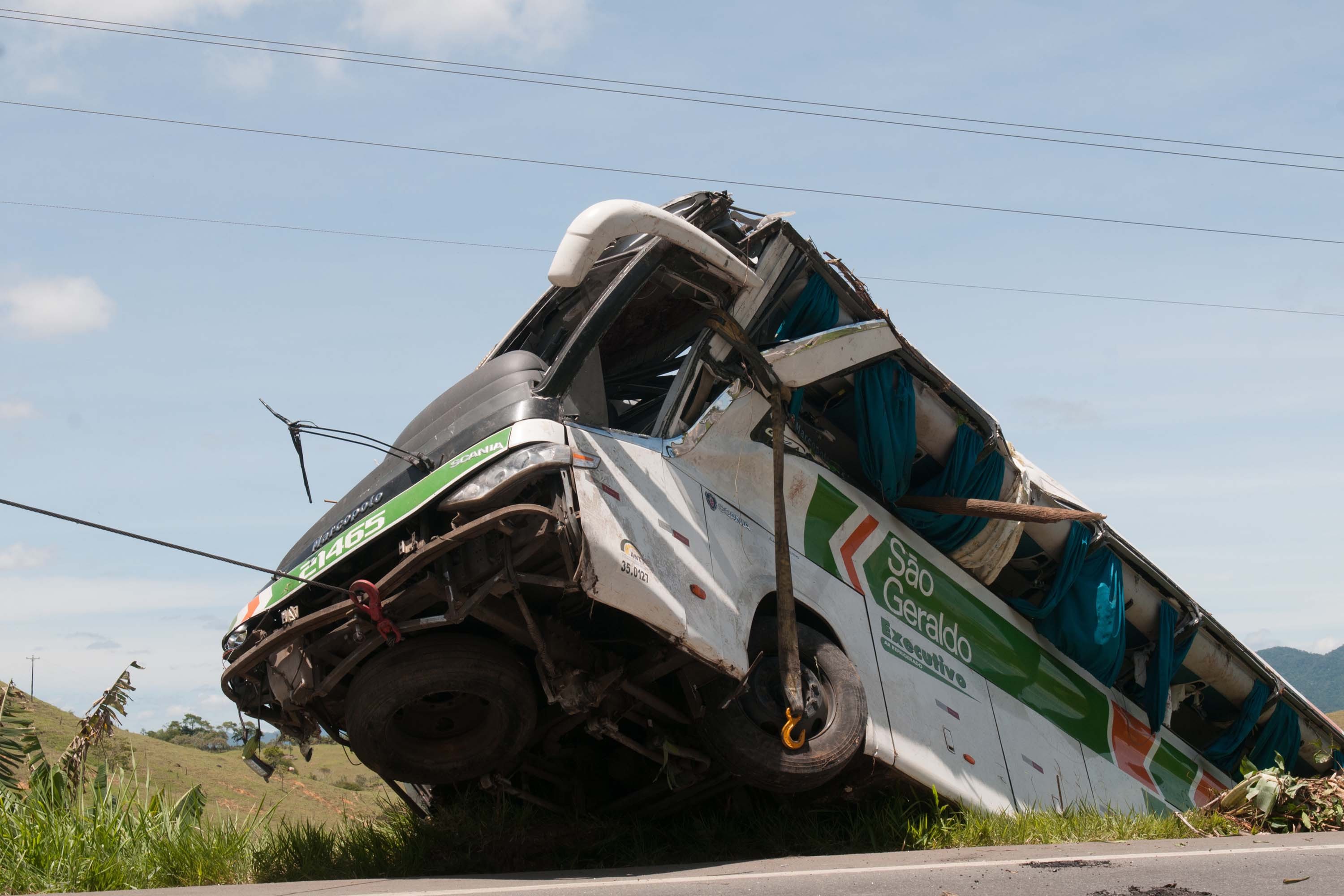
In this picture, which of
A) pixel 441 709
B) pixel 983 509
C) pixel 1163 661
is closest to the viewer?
pixel 441 709

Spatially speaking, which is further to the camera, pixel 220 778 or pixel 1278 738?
pixel 1278 738

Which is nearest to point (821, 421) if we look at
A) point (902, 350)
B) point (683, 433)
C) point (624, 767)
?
point (902, 350)

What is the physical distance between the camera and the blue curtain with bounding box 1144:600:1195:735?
427 inches

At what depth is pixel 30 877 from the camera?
5902 mm

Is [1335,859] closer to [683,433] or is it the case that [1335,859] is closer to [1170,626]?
[683,433]

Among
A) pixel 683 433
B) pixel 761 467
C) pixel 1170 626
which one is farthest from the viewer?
pixel 1170 626

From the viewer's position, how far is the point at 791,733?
6.83m

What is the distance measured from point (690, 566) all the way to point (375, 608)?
67.9 inches

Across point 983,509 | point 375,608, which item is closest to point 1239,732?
point 983,509

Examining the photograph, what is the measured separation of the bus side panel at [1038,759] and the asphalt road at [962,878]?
7.82 ft

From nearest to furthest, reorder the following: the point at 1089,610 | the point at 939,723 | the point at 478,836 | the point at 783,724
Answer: the point at 783,724
the point at 478,836
the point at 939,723
the point at 1089,610

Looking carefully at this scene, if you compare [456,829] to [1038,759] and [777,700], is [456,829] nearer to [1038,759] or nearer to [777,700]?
[777,700]

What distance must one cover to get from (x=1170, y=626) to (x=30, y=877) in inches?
359

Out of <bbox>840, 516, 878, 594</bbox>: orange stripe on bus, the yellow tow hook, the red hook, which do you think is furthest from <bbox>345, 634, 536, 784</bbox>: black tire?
<bbox>840, 516, 878, 594</bbox>: orange stripe on bus
